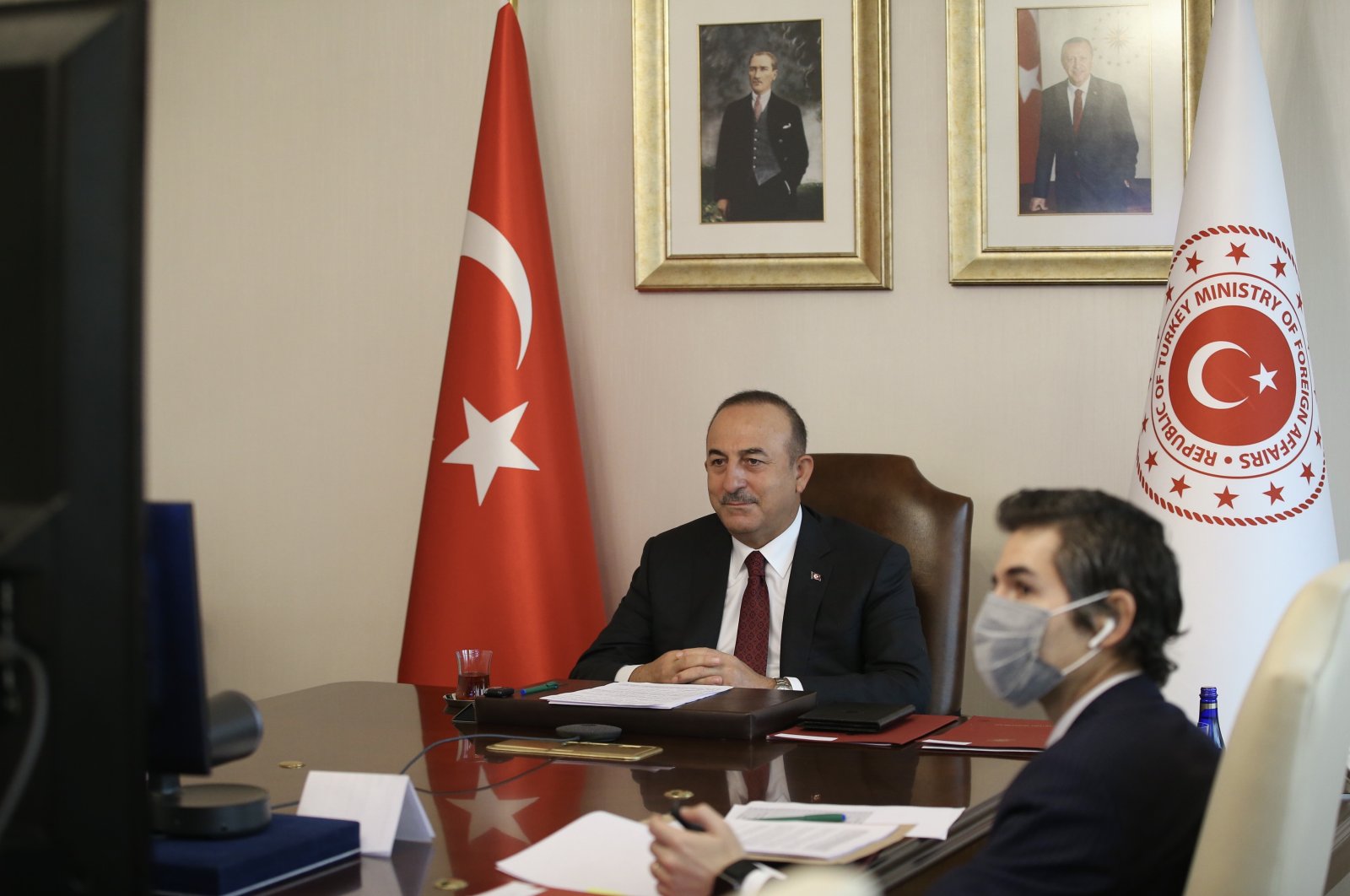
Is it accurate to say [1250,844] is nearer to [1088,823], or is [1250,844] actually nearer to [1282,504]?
[1088,823]

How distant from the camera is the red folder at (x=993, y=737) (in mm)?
2156

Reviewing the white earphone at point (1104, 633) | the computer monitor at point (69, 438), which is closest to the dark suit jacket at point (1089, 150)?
the white earphone at point (1104, 633)

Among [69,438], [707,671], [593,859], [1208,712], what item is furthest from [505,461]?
[69,438]

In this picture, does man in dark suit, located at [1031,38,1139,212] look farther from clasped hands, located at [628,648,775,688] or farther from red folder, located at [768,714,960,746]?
red folder, located at [768,714,960,746]

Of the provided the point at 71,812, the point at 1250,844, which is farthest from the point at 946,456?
the point at 71,812

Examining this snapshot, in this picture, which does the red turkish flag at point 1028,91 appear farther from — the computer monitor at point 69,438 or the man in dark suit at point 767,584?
the computer monitor at point 69,438

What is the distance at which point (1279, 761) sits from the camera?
51.4 inches

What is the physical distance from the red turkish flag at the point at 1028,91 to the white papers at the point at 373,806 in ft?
8.70

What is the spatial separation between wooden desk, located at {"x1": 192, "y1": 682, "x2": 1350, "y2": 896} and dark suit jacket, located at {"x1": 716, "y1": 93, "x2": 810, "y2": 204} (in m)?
1.99

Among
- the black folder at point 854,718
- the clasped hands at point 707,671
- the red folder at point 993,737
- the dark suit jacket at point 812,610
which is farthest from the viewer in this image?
the dark suit jacket at point 812,610

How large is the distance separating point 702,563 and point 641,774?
135 centimetres

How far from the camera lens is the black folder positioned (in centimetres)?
227

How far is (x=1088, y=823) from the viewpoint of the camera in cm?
135

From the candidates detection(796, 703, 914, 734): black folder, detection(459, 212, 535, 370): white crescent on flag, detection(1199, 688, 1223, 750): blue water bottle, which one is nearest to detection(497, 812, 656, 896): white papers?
detection(796, 703, 914, 734): black folder
